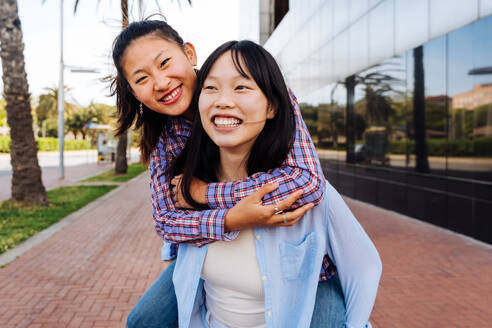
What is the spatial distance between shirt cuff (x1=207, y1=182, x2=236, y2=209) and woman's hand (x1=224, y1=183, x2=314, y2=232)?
3.9 inches

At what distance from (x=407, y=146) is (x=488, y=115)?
2646 millimetres

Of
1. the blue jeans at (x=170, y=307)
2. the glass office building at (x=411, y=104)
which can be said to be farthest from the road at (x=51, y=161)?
the blue jeans at (x=170, y=307)

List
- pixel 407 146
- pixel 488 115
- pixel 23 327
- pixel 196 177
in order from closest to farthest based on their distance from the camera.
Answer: pixel 196 177, pixel 23 327, pixel 488 115, pixel 407 146

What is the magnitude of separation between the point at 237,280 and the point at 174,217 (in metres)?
0.35

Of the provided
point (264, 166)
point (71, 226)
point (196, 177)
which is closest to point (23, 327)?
point (196, 177)

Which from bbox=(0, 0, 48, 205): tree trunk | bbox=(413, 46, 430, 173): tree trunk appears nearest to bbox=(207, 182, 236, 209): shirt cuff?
bbox=(413, 46, 430, 173): tree trunk

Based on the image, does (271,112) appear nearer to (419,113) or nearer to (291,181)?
(291,181)

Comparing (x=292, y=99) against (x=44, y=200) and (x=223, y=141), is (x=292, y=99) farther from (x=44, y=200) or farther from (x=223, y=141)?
(x=44, y=200)

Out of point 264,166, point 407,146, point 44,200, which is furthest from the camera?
point 44,200

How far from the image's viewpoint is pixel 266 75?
1.47m

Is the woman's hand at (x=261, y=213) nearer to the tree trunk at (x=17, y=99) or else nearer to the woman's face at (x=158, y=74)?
the woman's face at (x=158, y=74)

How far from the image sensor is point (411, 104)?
29.8 ft

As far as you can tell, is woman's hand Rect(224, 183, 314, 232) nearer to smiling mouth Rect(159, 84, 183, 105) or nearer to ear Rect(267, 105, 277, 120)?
ear Rect(267, 105, 277, 120)

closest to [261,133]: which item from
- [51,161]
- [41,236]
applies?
[41,236]
